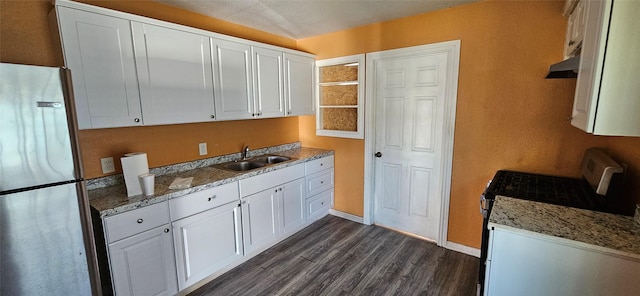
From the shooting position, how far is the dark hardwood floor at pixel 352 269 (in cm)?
216

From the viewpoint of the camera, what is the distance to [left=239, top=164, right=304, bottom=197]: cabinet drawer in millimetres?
2383

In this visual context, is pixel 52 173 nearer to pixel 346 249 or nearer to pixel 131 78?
pixel 131 78

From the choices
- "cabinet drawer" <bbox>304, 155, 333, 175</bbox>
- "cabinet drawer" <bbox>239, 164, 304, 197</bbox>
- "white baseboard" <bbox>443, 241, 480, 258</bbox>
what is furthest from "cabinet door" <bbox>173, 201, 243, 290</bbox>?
"white baseboard" <bbox>443, 241, 480, 258</bbox>

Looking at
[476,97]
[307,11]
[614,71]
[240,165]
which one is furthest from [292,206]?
[614,71]

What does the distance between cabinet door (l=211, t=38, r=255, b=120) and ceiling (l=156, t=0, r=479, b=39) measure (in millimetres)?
305

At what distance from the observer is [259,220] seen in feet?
8.38

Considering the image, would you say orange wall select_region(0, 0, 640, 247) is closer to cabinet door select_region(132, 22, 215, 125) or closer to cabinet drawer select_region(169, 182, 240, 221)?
cabinet door select_region(132, 22, 215, 125)

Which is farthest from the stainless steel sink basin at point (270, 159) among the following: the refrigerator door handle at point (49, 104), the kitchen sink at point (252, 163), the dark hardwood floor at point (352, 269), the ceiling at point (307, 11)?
the refrigerator door handle at point (49, 104)

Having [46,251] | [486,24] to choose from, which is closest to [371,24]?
[486,24]

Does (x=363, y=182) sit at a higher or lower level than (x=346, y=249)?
higher

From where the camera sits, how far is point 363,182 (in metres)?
3.22

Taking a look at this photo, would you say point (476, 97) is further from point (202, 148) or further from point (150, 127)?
point (150, 127)

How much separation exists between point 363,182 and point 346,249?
0.83 metres

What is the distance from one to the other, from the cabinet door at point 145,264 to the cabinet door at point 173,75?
2.76 feet
